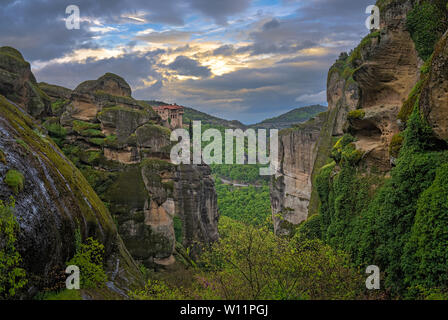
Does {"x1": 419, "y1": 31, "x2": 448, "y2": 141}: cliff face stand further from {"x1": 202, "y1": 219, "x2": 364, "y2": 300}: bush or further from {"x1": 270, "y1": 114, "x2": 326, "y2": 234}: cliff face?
{"x1": 270, "y1": 114, "x2": 326, "y2": 234}: cliff face

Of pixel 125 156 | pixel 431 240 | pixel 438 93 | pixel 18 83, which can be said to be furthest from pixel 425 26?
pixel 18 83

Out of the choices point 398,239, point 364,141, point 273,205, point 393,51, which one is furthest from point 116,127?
point 273,205

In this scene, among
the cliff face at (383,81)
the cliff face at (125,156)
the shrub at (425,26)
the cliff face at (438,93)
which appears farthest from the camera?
the cliff face at (125,156)

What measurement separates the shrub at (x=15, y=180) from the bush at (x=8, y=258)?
1204 mm

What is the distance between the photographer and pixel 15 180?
12633 millimetres

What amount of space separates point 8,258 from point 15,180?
3076 mm

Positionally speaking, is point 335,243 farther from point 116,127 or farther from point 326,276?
point 116,127

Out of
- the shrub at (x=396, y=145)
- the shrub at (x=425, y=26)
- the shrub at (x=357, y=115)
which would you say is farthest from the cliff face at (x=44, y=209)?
the shrub at (x=425, y=26)

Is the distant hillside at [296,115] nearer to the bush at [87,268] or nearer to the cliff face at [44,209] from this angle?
the cliff face at [44,209]

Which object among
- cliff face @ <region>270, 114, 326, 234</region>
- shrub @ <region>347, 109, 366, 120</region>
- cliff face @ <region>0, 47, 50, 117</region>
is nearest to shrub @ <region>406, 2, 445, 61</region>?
shrub @ <region>347, 109, 366, 120</region>

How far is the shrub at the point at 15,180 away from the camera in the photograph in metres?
12.5

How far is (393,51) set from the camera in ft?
71.2

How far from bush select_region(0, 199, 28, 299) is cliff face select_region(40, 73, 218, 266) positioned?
18.4 metres
